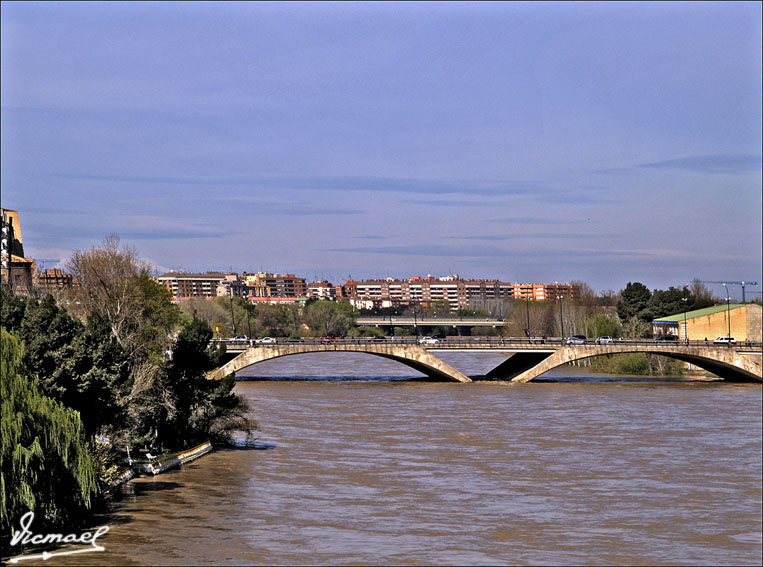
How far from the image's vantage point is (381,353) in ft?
261

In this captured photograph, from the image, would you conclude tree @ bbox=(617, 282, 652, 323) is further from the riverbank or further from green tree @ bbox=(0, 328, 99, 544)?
green tree @ bbox=(0, 328, 99, 544)

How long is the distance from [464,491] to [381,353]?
4600cm

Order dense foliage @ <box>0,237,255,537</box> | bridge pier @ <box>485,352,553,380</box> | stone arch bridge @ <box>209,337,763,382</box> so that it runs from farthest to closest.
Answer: bridge pier @ <box>485,352,553,380</box> < stone arch bridge @ <box>209,337,763,382</box> < dense foliage @ <box>0,237,255,537</box>

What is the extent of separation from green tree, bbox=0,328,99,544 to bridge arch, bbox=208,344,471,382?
5151cm

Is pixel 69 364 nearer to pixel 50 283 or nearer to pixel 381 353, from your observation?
pixel 381 353

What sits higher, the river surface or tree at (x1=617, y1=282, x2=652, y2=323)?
tree at (x1=617, y1=282, x2=652, y2=323)

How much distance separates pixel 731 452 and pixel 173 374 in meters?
22.0

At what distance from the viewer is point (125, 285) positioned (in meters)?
47.2

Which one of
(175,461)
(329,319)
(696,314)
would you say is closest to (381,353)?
(696,314)

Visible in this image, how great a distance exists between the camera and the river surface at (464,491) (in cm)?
2536

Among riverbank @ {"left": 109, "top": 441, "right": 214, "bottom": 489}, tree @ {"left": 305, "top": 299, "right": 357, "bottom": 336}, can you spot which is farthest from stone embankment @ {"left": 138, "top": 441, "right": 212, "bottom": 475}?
tree @ {"left": 305, "top": 299, "right": 357, "bottom": 336}

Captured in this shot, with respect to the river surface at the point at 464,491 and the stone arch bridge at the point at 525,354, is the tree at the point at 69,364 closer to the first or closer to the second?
the river surface at the point at 464,491

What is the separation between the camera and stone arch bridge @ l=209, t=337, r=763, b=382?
74625mm

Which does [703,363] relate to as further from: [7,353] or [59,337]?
[7,353]
